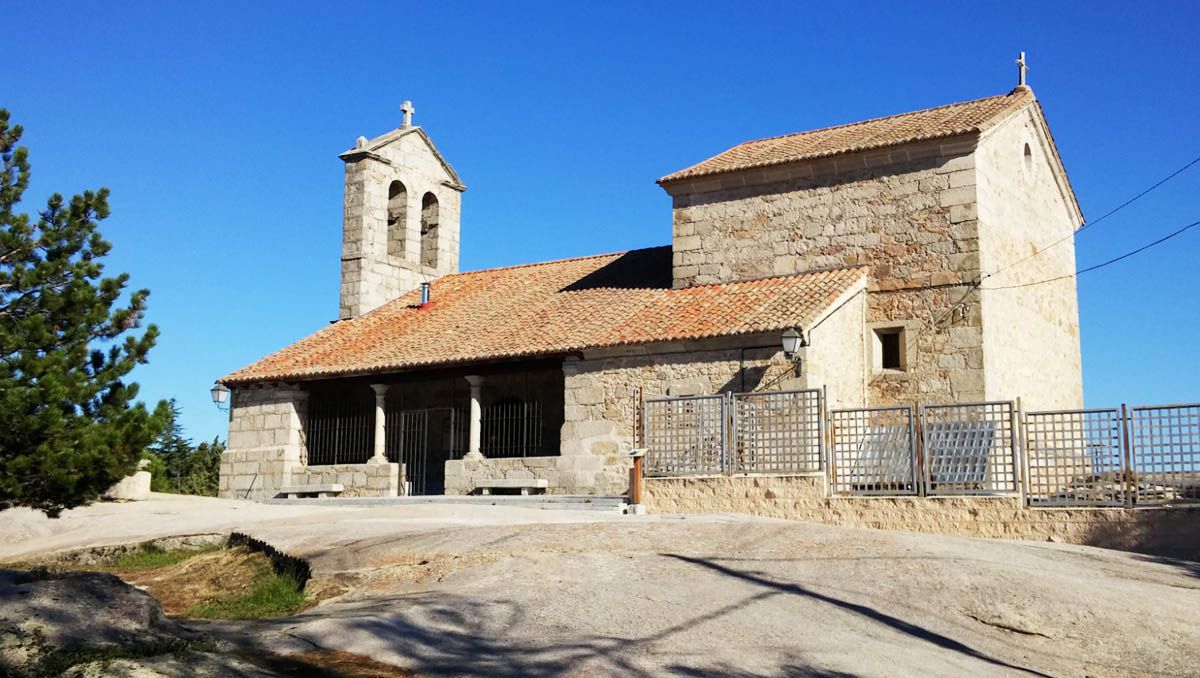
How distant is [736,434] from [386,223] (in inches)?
536

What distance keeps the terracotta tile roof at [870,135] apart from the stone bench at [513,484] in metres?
6.03

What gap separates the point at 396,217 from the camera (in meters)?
26.8

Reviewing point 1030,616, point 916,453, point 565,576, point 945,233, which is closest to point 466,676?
point 565,576

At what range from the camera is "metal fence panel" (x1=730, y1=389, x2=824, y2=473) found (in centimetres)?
1439

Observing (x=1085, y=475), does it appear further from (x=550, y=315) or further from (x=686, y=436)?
(x=550, y=315)

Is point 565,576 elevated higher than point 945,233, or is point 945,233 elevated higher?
point 945,233

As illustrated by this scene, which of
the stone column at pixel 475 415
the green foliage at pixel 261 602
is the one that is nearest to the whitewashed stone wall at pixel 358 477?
the stone column at pixel 475 415

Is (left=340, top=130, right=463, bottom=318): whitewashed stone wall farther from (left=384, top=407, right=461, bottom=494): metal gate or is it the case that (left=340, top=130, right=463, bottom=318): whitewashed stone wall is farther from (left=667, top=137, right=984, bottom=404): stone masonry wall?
(left=667, top=137, right=984, bottom=404): stone masonry wall

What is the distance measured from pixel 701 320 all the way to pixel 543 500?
3774 millimetres

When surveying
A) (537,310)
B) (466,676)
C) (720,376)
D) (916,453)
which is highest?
(537,310)

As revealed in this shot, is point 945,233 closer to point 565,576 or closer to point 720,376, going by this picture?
point 720,376

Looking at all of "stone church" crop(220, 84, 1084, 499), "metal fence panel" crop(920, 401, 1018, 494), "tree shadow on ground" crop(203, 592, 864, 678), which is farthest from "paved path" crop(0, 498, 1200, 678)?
"stone church" crop(220, 84, 1084, 499)

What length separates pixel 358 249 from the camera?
84.1 ft

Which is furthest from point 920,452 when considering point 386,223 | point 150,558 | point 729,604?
point 386,223
